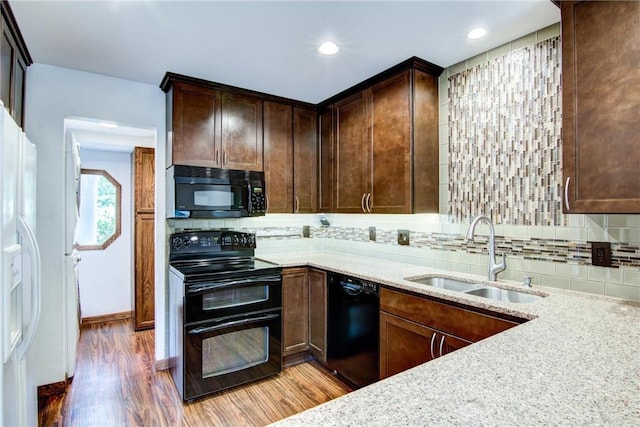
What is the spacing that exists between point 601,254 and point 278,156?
2.47 meters

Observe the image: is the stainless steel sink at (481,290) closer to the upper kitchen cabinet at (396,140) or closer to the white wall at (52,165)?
the upper kitchen cabinet at (396,140)

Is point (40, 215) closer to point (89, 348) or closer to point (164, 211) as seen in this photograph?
point (164, 211)

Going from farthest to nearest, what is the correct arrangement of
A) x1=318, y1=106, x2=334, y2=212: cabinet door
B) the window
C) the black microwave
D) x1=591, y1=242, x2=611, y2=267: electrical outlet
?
1. the window
2. x1=318, y1=106, x2=334, y2=212: cabinet door
3. the black microwave
4. x1=591, y1=242, x2=611, y2=267: electrical outlet

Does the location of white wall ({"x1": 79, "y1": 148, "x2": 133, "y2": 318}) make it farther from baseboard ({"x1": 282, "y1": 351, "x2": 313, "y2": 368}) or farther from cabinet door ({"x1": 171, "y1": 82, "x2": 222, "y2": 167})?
baseboard ({"x1": 282, "y1": 351, "x2": 313, "y2": 368})

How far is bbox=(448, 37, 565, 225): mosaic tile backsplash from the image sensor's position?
1974mm

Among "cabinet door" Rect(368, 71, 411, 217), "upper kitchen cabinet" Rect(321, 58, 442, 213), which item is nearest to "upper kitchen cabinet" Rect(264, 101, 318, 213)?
"upper kitchen cabinet" Rect(321, 58, 442, 213)

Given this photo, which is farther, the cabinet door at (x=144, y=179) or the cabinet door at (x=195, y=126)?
the cabinet door at (x=144, y=179)

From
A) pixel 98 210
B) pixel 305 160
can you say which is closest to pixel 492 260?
pixel 305 160

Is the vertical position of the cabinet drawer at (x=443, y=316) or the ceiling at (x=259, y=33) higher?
the ceiling at (x=259, y=33)

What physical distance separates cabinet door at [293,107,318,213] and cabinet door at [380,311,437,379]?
60.0 inches

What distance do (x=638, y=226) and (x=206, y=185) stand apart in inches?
106

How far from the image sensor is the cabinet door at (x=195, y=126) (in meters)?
2.74

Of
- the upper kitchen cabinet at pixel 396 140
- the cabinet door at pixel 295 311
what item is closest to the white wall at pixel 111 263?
the cabinet door at pixel 295 311

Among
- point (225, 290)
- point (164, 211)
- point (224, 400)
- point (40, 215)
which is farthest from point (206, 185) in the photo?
point (224, 400)
